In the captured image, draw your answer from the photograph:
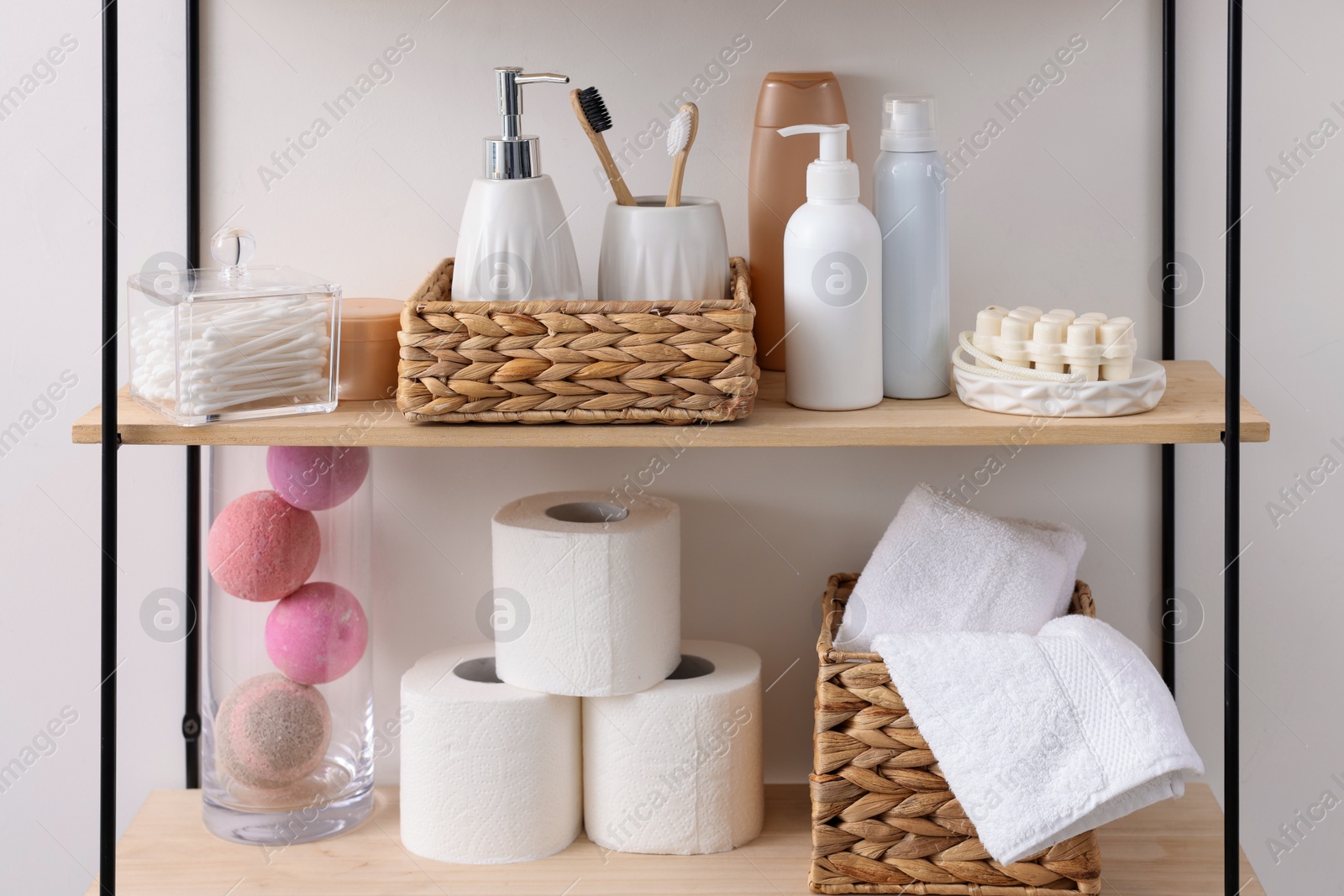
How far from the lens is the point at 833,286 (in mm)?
734

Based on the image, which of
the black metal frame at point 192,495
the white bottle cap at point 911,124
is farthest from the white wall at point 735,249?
the white bottle cap at point 911,124

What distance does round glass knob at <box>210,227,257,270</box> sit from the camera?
Result: 74 cm

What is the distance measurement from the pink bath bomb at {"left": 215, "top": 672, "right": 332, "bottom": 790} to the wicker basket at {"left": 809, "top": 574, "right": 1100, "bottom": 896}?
1.17 feet

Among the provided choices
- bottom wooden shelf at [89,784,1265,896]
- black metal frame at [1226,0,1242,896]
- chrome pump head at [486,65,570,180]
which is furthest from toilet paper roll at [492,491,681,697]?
black metal frame at [1226,0,1242,896]

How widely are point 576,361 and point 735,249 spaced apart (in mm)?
236

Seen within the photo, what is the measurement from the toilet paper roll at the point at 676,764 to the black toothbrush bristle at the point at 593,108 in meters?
0.38

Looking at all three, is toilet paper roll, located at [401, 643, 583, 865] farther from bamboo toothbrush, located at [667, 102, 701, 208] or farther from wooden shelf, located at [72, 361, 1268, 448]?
bamboo toothbrush, located at [667, 102, 701, 208]

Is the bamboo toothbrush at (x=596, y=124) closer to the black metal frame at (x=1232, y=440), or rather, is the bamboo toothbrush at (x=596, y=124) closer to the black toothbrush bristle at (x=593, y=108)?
the black toothbrush bristle at (x=593, y=108)

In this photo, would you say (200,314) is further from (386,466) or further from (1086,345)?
(1086,345)

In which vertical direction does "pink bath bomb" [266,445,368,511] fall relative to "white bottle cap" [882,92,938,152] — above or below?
below

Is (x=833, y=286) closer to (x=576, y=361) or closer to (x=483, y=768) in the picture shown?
(x=576, y=361)

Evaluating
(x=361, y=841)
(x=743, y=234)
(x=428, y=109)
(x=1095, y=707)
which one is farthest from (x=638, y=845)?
(x=428, y=109)

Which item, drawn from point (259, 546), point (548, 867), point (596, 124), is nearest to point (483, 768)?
point (548, 867)

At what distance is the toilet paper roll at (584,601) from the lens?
2.56ft
